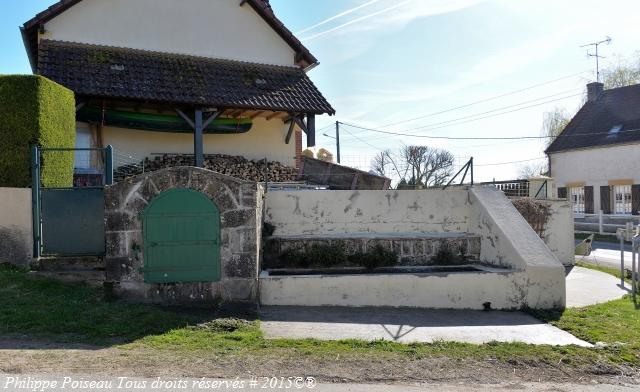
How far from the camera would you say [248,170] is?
16406 mm

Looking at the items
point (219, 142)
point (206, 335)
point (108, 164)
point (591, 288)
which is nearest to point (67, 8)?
point (219, 142)

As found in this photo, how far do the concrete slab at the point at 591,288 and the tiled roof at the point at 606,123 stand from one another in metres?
21.9

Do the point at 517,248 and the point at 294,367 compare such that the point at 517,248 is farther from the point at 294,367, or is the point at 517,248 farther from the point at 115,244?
the point at 115,244

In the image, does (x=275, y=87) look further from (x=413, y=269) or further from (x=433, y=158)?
(x=433, y=158)

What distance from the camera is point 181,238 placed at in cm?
790

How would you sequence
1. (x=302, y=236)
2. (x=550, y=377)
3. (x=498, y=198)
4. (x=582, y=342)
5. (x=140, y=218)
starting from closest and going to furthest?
(x=550, y=377)
(x=582, y=342)
(x=140, y=218)
(x=302, y=236)
(x=498, y=198)

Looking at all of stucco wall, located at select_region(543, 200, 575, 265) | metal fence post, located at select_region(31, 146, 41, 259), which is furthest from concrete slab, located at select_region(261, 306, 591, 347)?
stucco wall, located at select_region(543, 200, 575, 265)

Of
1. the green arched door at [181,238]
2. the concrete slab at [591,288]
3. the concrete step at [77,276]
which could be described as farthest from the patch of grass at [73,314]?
the concrete slab at [591,288]

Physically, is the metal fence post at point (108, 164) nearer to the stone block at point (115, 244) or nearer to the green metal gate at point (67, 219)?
the green metal gate at point (67, 219)

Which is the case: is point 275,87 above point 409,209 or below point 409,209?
above

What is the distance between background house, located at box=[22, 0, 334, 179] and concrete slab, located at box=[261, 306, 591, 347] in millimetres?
8501

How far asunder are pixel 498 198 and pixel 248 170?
8381 millimetres

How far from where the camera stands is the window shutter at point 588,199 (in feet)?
108

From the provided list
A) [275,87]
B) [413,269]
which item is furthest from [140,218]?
[275,87]
